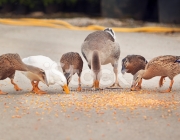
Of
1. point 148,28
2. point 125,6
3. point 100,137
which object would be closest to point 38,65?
point 100,137

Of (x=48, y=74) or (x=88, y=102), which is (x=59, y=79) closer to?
(x=48, y=74)

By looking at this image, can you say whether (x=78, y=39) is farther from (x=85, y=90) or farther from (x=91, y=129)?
(x=91, y=129)

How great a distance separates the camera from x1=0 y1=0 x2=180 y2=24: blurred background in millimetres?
13320

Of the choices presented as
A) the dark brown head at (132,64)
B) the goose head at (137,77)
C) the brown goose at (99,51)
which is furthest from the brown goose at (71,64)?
the goose head at (137,77)

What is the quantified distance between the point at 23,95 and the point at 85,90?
86 cm

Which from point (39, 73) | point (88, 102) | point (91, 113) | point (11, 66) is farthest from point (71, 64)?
point (91, 113)

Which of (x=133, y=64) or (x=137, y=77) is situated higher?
(x=133, y=64)

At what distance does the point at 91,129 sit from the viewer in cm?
541

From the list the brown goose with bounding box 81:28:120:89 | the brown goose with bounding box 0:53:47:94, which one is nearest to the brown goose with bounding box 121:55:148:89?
the brown goose with bounding box 81:28:120:89

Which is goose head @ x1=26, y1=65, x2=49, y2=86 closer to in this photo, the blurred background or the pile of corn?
the pile of corn

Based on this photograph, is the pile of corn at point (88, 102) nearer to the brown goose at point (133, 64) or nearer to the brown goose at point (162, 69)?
the brown goose at point (162, 69)

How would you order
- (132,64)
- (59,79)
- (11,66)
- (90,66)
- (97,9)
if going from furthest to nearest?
(97,9) → (132,64) → (90,66) → (11,66) → (59,79)

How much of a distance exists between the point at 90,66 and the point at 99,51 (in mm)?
247

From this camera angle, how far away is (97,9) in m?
15.5
